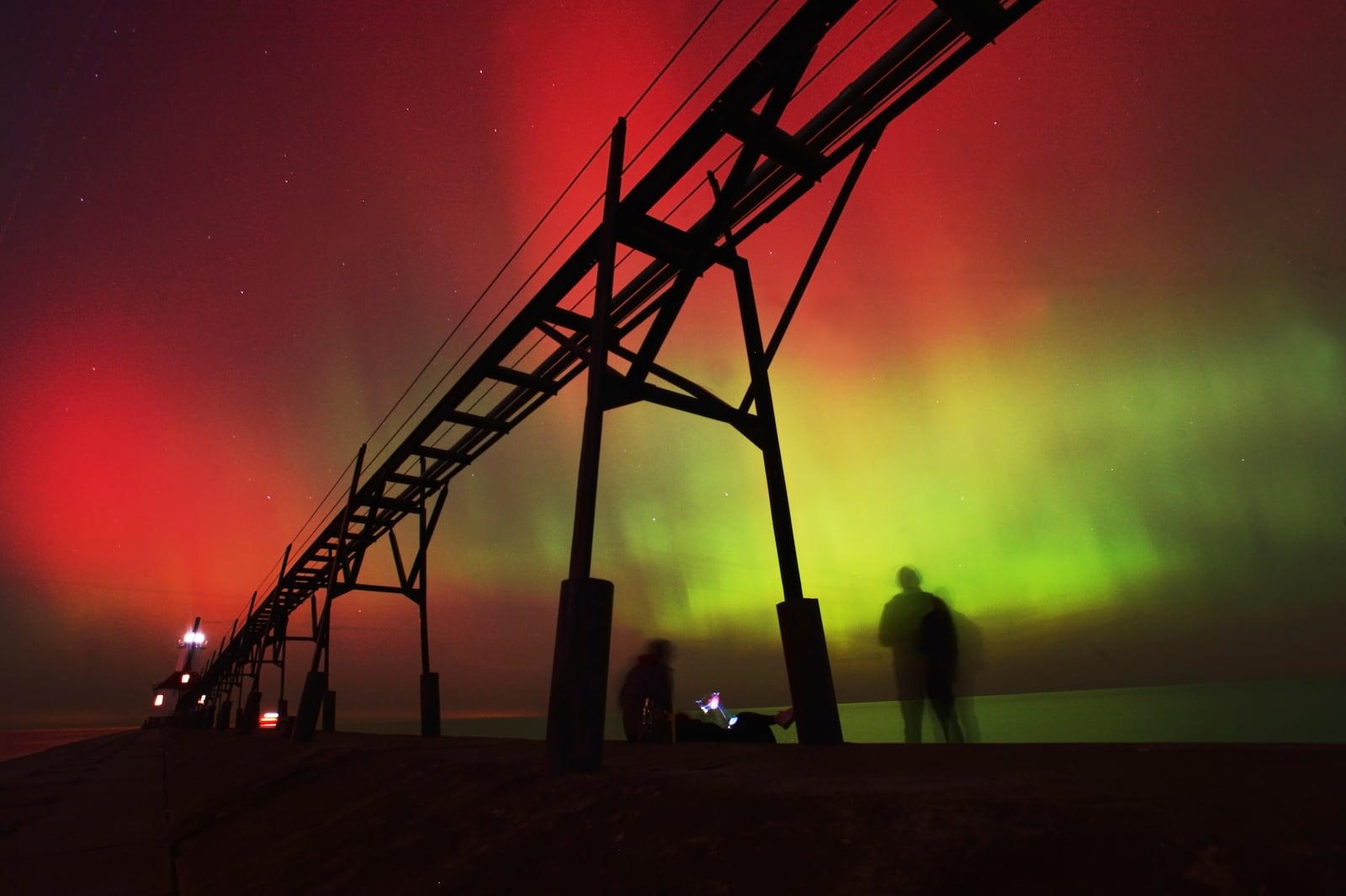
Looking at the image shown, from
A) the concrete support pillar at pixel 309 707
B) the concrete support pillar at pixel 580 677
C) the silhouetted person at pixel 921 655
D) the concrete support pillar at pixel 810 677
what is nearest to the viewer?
the concrete support pillar at pixel 580 677

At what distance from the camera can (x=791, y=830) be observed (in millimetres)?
2088

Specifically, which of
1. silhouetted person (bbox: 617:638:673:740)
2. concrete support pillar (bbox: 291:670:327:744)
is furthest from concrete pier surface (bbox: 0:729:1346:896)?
concrete support pillar (bbox: 291:670:327:744)

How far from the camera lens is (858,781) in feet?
8.33

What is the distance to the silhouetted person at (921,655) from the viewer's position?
6.62m

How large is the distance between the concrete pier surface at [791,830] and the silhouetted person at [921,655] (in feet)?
9.27

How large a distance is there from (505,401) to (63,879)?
676 cm

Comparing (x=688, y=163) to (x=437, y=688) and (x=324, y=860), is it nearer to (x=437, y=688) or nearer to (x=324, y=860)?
(x=324, y=860)

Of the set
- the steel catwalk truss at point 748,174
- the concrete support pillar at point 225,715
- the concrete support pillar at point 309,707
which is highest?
the steel catwalk truss at point 748,174

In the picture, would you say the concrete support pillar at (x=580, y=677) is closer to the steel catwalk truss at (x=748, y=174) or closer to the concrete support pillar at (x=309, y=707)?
the steel catwalk truss at (x=748, y=174)

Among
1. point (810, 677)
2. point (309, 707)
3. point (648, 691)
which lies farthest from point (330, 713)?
point (810, 677)

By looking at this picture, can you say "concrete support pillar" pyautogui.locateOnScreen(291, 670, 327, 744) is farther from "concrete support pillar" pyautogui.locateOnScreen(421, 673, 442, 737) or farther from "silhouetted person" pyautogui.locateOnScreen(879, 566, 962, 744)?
"silhouetted person" pyautogui.locateOnScreen(879, 566, 962, 744)

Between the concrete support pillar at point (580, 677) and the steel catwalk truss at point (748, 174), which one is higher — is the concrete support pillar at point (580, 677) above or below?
below

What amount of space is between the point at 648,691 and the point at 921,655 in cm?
317

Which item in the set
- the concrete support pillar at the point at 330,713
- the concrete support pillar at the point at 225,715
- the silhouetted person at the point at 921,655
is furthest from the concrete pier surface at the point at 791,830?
the concrete support pillar at the point at 225,715
